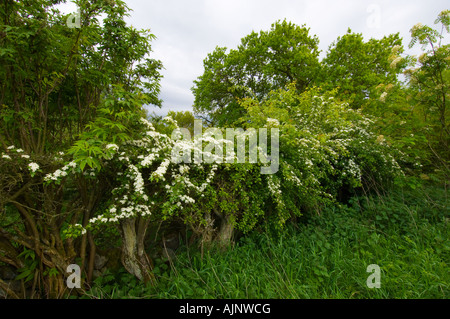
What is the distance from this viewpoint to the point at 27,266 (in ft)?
7.58

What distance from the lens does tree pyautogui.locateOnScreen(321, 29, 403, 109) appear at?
461 inches

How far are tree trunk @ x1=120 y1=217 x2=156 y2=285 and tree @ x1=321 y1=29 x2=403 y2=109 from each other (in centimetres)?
1249

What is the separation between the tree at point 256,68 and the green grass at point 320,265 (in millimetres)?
10218

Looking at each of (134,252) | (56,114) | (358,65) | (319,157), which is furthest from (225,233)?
(358,65)

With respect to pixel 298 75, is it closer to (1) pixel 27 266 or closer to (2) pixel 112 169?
(2) pixel 112 169

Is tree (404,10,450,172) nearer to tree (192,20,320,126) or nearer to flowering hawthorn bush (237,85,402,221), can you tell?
flowering hawthorn bush (237,85,402,221)

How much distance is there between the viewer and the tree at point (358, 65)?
1171 cm

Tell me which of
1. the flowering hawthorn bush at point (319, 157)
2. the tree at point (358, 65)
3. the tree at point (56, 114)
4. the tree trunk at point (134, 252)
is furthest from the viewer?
the tree at point (358, 65)

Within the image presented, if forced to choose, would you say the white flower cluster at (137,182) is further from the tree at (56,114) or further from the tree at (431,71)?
the tree at (431,71)

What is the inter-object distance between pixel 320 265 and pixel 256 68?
14.8 m

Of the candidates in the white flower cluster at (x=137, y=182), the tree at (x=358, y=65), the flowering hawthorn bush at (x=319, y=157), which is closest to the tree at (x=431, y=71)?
the flowering hawthorn bush at (x=319, y=157)

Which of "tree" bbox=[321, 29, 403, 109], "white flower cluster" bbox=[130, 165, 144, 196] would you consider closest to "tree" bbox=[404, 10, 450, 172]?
"white flower cluster" bbox=[130, 165, 144, 196]

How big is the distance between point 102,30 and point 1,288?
3230mm

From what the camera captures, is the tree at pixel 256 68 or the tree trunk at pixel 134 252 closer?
the tree trunk at pixel 134 252
